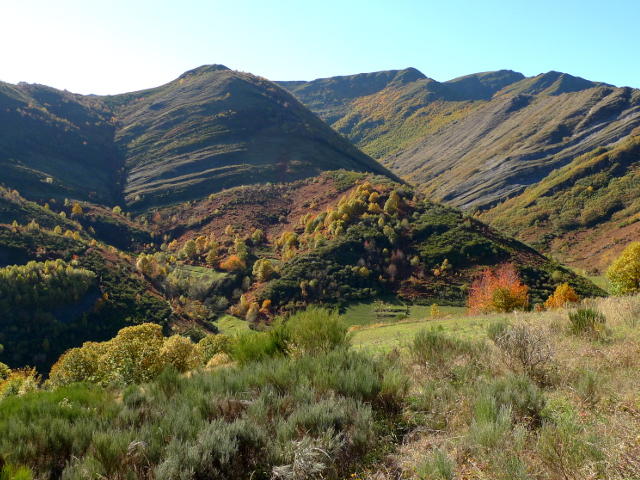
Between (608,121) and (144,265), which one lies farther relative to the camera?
(608,121)

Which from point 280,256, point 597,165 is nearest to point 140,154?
point 280,256

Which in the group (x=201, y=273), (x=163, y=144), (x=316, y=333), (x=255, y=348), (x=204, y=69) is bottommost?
(x=201, y=273)

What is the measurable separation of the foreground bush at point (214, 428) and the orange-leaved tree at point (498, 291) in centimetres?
3106

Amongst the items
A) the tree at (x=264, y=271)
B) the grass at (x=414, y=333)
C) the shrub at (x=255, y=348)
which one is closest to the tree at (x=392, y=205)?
the tree at (x=264, y=271)

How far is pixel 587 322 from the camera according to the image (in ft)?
28.6

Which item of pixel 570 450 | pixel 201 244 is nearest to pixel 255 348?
pixel 570 450

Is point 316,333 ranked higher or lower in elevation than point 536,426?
lower

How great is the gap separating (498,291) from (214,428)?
3405cm

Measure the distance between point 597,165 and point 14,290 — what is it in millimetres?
126133

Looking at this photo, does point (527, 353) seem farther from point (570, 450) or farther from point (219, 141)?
point (219, 141)

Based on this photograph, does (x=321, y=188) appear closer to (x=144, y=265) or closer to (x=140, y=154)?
(x=144, y=265)

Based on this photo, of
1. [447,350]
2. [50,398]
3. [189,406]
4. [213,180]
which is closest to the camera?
[189,406]

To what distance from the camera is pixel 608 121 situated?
119m

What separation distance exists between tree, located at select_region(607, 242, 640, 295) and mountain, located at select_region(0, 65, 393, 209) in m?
74.5
